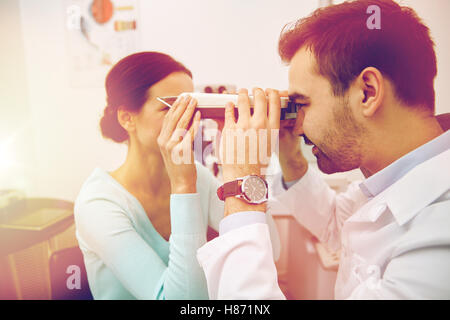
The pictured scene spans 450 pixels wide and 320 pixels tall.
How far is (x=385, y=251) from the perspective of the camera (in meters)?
0.53

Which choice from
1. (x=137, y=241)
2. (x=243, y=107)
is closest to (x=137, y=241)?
(x=137, y=241)

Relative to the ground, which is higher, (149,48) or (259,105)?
(149,48)

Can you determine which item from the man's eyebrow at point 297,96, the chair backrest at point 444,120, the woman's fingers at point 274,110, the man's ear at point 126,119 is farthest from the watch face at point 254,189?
the chair backrest at point 444,120

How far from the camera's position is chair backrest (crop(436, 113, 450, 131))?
63cm

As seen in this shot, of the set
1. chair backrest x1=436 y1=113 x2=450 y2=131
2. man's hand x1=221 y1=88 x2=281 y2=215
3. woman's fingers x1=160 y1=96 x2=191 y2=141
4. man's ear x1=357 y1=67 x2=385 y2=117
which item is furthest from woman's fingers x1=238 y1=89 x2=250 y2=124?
chair backrest x1=436 y1=113 x2=450 y2=131

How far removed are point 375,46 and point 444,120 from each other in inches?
10.2

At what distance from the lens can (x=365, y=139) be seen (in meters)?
0.61

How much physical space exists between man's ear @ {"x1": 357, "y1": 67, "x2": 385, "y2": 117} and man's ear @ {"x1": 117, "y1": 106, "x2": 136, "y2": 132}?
0.52 meters

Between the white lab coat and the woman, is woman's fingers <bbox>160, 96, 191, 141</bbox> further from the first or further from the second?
the white lab coat

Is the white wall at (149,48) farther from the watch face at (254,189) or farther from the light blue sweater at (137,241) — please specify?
the watch face at (254,189)

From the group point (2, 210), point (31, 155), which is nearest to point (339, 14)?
point (31, 155)

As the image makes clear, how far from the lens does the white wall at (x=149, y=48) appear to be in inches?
25.3

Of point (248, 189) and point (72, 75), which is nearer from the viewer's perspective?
point (248, 189)

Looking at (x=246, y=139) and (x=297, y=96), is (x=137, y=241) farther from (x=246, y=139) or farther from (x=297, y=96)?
(x=297, y=96)
